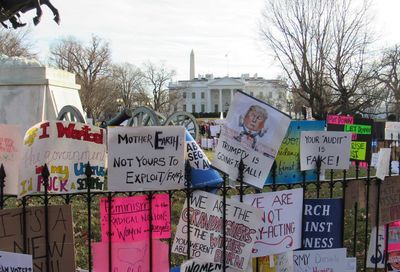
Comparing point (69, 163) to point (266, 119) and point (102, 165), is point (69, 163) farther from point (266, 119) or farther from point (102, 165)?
point (266, 119)

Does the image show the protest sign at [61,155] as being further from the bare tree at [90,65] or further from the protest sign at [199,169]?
the bare tree at [90,65]

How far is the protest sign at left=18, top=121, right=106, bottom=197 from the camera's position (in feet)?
8.36

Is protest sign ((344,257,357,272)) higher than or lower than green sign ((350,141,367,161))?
lower

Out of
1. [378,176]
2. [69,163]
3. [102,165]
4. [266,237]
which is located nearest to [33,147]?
[69,163]

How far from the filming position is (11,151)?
265 centimetres

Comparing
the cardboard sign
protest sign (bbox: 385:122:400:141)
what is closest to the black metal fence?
the cardboard sign

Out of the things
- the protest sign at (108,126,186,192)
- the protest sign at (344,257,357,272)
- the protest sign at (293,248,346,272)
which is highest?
the protest sign at (108,126,186,192)

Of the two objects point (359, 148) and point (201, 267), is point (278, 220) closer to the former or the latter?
point (201, 267)

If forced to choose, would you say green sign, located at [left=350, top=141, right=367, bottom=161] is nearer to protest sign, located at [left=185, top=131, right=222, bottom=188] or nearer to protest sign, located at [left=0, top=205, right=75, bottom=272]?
protest sign, located at [left=185, top=131, right=222, bottom=188]

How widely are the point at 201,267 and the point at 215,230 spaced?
262 mm

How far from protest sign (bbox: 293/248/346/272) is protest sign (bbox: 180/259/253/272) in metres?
0.38

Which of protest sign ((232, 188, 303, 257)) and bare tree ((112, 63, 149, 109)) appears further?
bare tree ((112, 63, 149, 109))

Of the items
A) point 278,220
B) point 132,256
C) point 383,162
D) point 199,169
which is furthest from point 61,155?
point 383,162

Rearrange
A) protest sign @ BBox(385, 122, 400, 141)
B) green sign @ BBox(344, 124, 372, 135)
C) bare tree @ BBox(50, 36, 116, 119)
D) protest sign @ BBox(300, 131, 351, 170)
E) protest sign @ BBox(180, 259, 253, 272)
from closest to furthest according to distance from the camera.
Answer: protest sign @ BBox(180, 259, 253, 272)
protest sign @ BBox(300, 131, 351, 170)
green sign @ BBox(344, 124, 372, 135)
protest sign @ BBox(385, 122, 400, 141)
bare tree @ BBox(50, 36, 116, 119)
